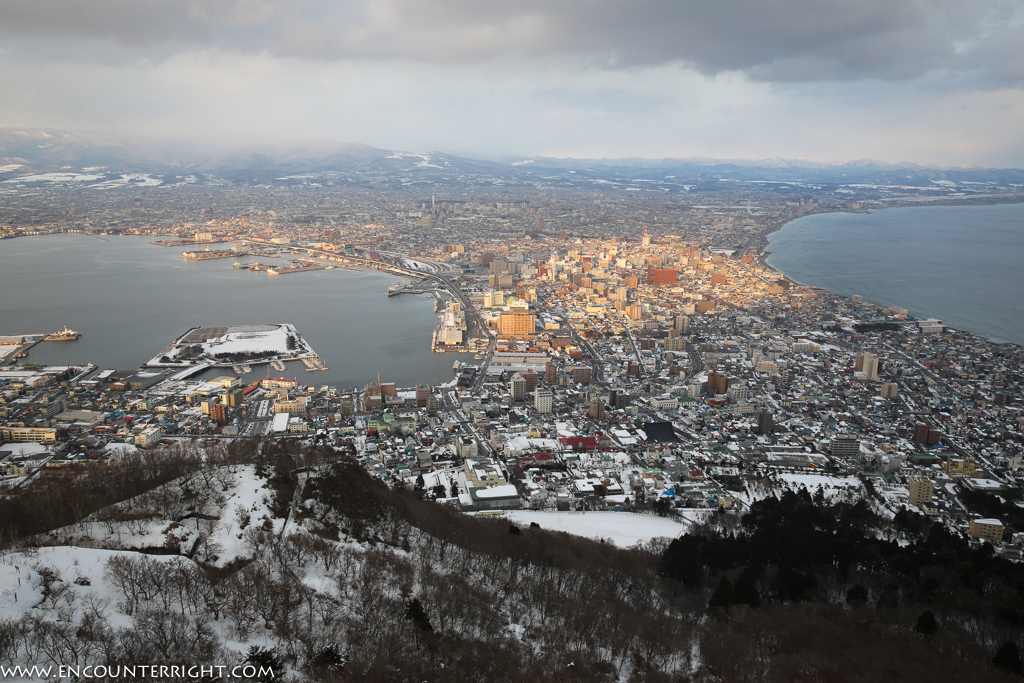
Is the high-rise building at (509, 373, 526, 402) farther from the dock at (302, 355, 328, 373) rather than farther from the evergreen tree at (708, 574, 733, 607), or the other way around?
the evergreen tree at (708, 574, 733, 607)

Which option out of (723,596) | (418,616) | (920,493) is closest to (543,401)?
(920,493)

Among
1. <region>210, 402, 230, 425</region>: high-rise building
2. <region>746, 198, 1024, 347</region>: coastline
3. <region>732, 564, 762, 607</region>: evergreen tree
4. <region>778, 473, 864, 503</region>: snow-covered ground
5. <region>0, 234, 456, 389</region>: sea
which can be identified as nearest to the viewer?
<region>732, 564, 762, 607</region>: evergreen tree

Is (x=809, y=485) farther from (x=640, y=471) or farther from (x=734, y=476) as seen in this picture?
(x=640, y=471)

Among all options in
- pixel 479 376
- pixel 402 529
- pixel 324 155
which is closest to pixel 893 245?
pixel 479 376

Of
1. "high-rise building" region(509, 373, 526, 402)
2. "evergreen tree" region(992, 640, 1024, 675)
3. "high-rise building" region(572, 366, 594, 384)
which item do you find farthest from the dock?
"evergreen tree" region(992, 640, 1024, 675)

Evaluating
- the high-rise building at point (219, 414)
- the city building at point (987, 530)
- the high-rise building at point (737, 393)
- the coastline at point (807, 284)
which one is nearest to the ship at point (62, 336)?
the high-rise building at point (219, 414)

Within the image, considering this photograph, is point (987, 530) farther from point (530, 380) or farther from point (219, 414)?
A: point (219, 414)
